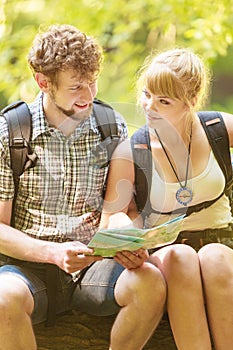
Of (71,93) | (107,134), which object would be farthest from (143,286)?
(71,93)

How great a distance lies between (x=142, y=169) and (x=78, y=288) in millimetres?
385

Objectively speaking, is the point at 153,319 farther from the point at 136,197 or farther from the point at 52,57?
the point at 52,57

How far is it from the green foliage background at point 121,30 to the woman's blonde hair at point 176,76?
133cm

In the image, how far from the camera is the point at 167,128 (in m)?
1.99

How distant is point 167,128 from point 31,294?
61 cm

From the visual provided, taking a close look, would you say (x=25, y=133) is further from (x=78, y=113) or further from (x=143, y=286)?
(x=143, y=286)

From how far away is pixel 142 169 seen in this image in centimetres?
197

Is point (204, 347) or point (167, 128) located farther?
point (167, 128)

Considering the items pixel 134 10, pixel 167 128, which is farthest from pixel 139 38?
pixel 167 128

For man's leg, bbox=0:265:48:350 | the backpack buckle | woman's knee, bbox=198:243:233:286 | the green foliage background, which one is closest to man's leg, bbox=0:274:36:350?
man's leg, bbox=0:265:48:350

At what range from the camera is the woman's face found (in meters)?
1.94

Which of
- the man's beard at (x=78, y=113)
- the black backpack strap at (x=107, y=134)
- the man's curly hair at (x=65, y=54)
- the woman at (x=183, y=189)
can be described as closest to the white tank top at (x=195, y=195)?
the woman at (x=183, y=189)

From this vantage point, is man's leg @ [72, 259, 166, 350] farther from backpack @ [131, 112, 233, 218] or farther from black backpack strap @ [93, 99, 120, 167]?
black backpack strap @ [93, 99, 120, 167]

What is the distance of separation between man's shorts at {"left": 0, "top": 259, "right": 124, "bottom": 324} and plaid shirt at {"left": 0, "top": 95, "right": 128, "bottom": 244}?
98mm
